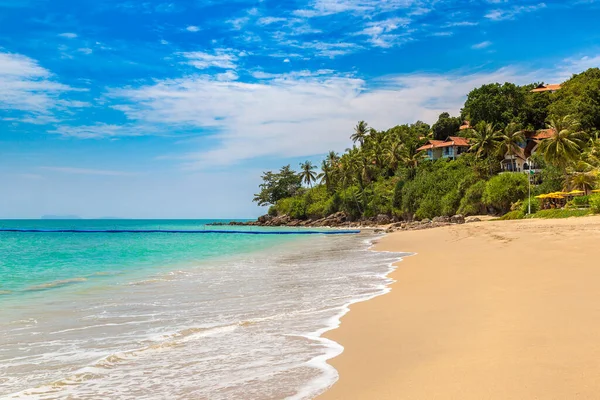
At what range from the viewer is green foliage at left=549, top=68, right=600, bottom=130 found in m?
57.0

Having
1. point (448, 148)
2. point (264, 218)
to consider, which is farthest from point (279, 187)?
point (448, 148)

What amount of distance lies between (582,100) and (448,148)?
62.1ft

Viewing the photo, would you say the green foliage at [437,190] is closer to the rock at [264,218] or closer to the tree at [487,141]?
the tree at [487,141]

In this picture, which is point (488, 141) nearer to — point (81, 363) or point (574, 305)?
point (574, 305)

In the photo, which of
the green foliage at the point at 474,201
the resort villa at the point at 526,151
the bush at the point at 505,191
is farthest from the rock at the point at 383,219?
the bush at the point at 505,191

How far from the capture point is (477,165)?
58500 millimetres

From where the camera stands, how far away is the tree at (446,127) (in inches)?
3164

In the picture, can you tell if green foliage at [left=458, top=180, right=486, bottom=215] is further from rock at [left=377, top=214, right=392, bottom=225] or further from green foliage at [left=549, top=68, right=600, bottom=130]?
rock at [left=377, top=214, right=392, bottom=225]

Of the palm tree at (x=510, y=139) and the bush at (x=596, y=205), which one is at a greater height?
the palm tree at (x=510, y=139)

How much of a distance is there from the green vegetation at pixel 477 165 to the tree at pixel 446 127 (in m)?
0.18

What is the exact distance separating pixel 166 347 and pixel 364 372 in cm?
297

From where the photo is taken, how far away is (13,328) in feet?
25.3

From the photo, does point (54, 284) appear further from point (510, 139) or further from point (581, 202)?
point (510, 139)

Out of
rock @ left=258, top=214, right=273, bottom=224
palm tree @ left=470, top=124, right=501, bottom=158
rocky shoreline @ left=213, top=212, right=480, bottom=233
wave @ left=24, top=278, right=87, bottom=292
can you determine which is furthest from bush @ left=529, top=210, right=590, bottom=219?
rock @ left=258, top=214, right=273, bottom=224
